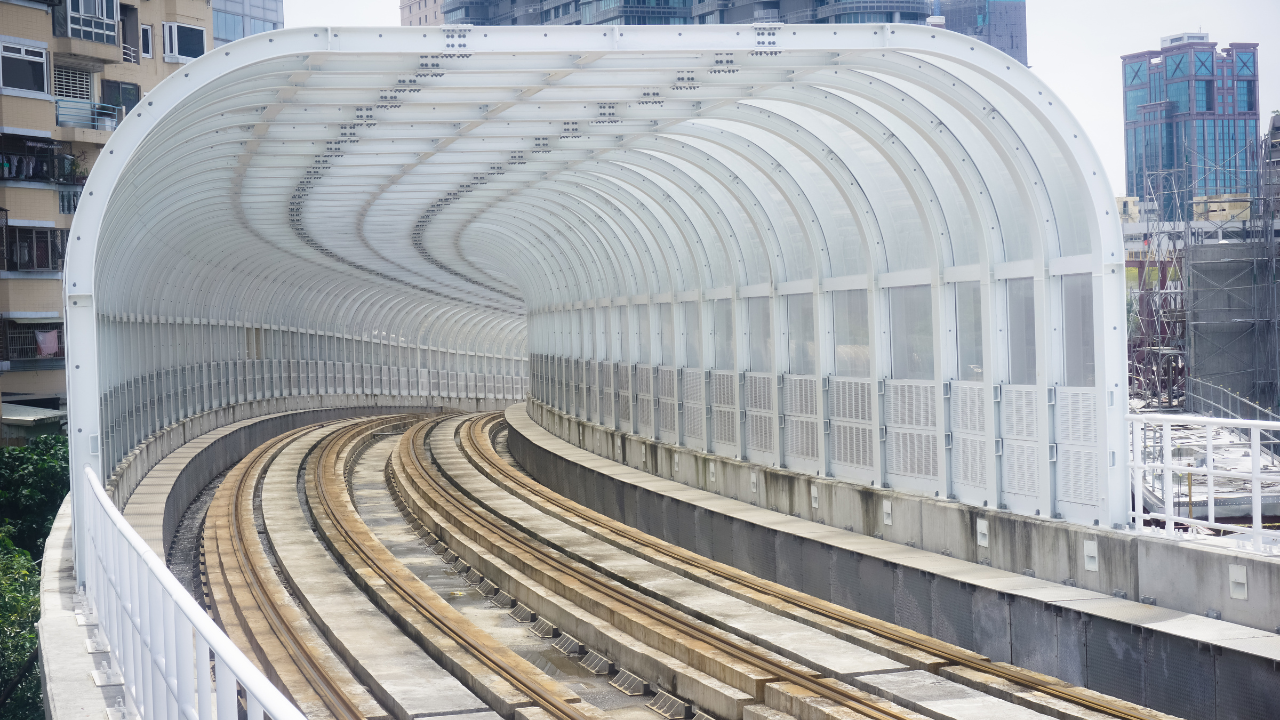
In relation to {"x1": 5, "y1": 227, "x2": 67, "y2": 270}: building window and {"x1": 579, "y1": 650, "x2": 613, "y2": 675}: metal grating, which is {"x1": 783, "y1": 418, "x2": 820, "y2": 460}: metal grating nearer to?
{"x1": 579, "y1": 650, "x2": 613, "y2": 675}: metal grating

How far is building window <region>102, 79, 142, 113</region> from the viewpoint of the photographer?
49188 mm

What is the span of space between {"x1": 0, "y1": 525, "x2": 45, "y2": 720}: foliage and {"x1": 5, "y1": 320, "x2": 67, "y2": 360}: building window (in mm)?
27258

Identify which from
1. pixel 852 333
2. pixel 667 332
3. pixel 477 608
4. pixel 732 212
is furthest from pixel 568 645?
pixel 667 332

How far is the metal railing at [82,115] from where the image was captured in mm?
44406

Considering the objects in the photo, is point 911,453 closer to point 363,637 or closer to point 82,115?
point 363,637

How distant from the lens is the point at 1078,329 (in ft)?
40.6

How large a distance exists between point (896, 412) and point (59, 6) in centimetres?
3903

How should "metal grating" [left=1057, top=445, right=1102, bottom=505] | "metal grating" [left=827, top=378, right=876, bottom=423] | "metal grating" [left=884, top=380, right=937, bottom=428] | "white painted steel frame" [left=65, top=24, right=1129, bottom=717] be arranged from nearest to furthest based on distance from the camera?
1. "white painted steel frame" [left=65, top=24, right=1129, bottom=717]
2. "metal grating" [left=1057, top=445, right=1102, bottom=505]
3. "metal grating" [left=884, top=380, right=937, bottom=428]
4. "metal grating" [left=827, top=378, right=876, bottom=423]

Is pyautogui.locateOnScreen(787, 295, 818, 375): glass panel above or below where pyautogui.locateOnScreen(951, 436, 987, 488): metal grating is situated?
above

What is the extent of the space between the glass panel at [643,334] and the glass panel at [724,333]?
134 inches

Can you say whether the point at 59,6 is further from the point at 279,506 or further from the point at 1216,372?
the point at 1216,372

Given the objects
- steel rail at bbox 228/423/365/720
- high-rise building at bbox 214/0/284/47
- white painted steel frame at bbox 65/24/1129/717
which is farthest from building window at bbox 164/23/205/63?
high-rise building at bbox 214/0/284/47

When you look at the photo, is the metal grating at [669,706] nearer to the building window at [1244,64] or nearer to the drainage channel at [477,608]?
the drainage channel at [477,608]

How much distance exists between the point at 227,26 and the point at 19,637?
3387 inches
